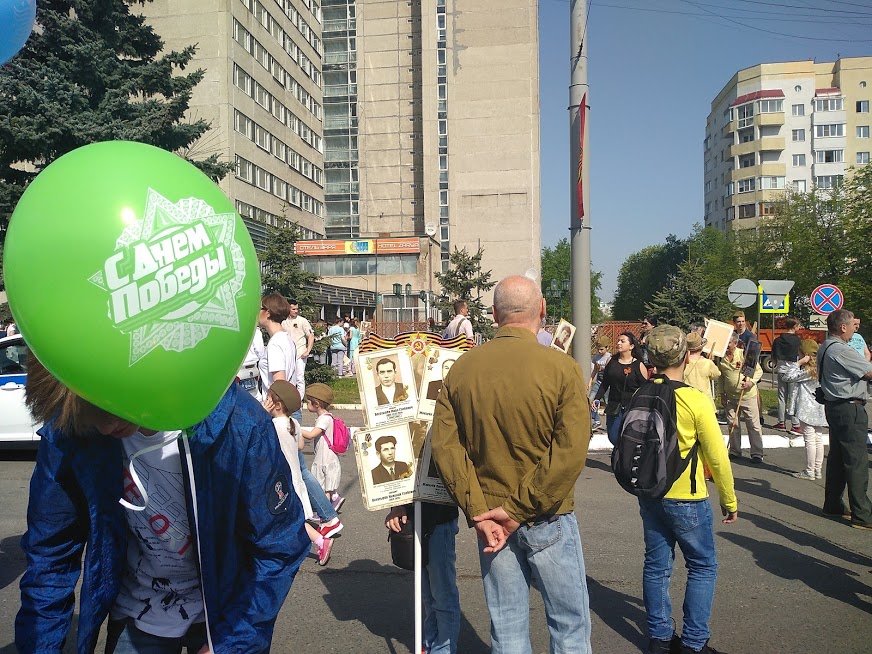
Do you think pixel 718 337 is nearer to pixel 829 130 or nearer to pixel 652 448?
pixel 652 448

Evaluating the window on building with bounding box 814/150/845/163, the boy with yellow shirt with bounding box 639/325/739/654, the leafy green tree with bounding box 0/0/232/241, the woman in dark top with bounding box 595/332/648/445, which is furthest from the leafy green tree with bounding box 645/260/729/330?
the window on building with bounding box 814/150/845/163

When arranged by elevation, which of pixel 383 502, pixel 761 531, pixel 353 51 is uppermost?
pixel 353 51

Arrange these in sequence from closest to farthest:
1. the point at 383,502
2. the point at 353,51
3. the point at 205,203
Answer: the point at 205,203
the point at 383,502
the point at 353,51

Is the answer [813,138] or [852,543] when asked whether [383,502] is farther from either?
[813,138]

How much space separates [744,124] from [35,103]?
8924cm

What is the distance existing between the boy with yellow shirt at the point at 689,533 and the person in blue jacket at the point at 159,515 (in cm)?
252

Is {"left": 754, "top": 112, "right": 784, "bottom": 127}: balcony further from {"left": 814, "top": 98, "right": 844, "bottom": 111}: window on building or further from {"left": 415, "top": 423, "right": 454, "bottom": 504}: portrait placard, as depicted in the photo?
{"left": 415, "top": 423, "right": 454, "bottom": 504}: portrait placard

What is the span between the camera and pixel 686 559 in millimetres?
3828

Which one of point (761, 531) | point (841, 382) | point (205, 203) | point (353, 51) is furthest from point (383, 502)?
point (353, 51)

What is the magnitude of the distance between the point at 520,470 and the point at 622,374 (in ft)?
17.6

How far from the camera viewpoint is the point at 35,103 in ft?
46.7

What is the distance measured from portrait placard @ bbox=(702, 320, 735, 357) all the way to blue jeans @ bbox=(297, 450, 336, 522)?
14.5 ft

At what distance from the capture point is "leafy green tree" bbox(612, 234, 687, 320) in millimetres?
90144

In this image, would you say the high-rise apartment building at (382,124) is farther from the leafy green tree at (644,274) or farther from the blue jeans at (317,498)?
the blue jeans at (317,498)
